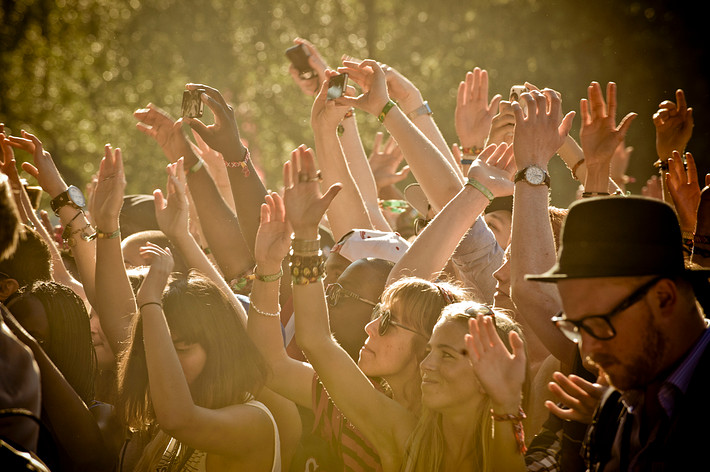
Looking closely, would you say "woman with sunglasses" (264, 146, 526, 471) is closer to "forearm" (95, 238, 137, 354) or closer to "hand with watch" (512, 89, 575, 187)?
"hand with watch" (512, 89, 575, 187)

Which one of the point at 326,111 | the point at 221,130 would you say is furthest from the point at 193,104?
the point at 326,111

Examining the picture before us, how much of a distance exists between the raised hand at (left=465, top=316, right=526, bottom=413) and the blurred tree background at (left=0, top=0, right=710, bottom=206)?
13505mm

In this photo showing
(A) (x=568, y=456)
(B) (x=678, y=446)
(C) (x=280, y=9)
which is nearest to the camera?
(B) (x=678, y=446)

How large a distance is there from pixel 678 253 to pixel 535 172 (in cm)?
96

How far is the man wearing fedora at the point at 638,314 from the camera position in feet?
7.11

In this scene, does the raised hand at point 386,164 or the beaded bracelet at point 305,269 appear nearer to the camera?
the beaded bracelet at point 305,269

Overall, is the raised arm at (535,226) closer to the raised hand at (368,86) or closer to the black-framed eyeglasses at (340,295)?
the black-framed eyeglasses at (340,295)

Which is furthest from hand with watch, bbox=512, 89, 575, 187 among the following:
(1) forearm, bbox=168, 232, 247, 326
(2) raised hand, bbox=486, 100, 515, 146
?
(1) forearm, bbox=168, 232, 247, 326

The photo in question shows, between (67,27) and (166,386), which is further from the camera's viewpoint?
(67,27)

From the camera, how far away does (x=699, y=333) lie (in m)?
2.23

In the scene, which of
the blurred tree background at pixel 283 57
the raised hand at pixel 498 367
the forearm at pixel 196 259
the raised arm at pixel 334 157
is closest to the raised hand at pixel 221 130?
the raised arm at pixel 334 157

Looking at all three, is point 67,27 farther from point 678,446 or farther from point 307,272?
point 678,446

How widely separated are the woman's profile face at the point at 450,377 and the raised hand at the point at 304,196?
650mm

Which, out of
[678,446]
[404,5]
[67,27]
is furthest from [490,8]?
[678,446]
